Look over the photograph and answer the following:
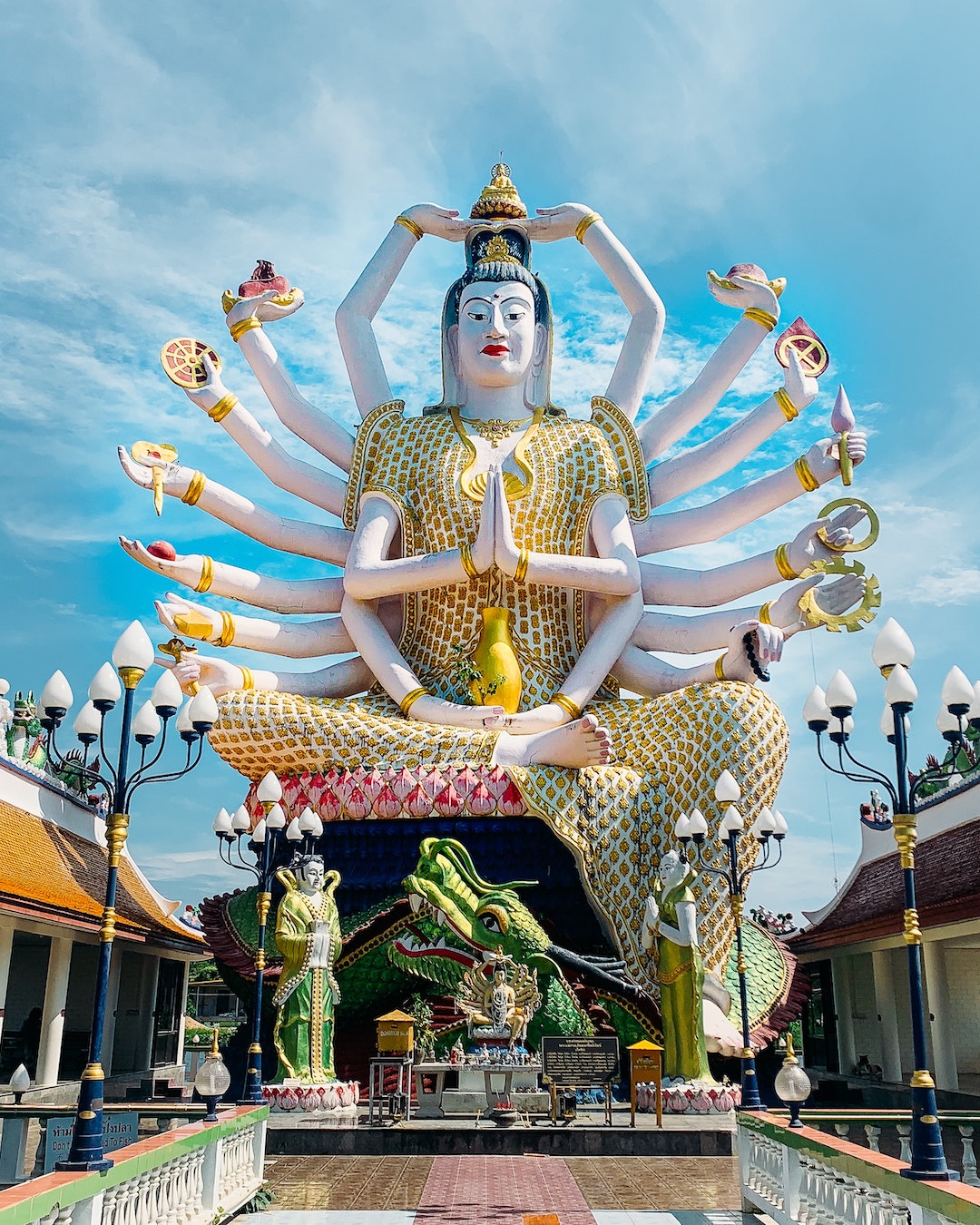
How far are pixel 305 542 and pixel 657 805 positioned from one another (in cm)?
662

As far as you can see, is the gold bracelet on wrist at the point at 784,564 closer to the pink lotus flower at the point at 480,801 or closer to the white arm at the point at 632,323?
the white arm at the point at 632,323

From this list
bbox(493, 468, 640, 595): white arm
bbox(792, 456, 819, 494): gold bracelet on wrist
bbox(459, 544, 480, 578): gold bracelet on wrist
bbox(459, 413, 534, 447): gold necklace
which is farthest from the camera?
bbox(459, 413, 534, 447): gold necklace

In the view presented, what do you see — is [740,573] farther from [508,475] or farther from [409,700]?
[409,700]

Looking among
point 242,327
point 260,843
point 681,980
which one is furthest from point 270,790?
point 242,327

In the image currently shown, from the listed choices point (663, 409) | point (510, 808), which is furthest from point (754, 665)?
point (663, 409)

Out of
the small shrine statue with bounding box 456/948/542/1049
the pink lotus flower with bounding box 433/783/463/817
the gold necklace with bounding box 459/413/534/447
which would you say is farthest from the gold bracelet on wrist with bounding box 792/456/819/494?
the small shrine statue with bounding box 456/948/542/1049

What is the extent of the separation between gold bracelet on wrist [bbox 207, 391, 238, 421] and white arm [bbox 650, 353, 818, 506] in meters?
6.11

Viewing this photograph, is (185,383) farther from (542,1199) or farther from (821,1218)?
(821,1218)

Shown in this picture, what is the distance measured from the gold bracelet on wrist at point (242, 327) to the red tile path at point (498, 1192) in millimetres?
12280

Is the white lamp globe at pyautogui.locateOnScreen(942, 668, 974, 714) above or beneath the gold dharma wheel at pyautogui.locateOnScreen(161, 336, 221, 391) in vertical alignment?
beneath

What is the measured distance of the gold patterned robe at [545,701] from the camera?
14.2m

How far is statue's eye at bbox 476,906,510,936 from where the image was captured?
1323 cm

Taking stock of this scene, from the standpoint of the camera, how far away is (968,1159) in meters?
7.80

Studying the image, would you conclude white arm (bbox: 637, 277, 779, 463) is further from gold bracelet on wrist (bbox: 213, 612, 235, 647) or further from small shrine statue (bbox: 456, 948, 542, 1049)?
small shrine statue (bbox: 456, 948, 542, 1049)
